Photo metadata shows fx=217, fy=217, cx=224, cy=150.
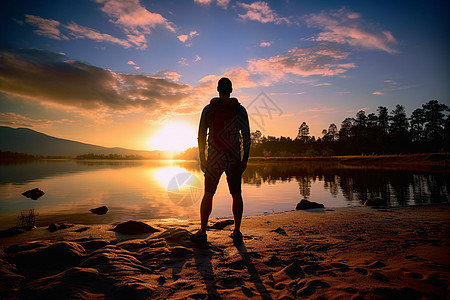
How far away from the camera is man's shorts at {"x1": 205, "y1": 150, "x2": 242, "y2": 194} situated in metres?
4.31

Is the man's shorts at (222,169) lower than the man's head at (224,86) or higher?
lower

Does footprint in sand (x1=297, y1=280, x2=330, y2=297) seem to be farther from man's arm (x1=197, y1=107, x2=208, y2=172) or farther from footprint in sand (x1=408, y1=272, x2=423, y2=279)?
man's arm (x1=197, y1=107, x2=208, y2=172)

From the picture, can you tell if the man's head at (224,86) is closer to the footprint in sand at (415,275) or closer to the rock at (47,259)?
the rock at (47,259)

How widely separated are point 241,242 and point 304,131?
130 metres

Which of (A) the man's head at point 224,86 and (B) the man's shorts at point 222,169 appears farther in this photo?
(A) the man's head at point 224,86

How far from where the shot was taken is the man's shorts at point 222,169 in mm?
4309

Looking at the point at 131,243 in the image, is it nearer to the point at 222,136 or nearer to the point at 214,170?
the point at 214,170

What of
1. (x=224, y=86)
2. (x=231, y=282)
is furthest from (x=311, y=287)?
(x=224, y=86)

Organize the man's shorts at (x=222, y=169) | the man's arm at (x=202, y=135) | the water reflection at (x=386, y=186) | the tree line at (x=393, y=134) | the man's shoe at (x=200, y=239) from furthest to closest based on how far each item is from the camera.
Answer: the tree line at (x=393, y=134)
the water reflection at (x=386, y=186)
the man's arm at (x=202, y=135)
the man's shorts at (x=222, y=169)
the man's shoe at (x=200, y=239)

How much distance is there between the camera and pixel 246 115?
458 centimetres

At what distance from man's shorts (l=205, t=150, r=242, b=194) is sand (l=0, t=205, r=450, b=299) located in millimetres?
1103

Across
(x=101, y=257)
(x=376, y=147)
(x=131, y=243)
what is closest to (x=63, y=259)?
(x=101, y=257)

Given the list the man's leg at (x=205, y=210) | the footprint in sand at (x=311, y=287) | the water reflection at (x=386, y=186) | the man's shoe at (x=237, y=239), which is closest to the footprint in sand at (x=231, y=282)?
the footprint in sand at (x=311, y=287)

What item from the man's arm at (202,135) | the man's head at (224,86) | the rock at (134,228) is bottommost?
the rock at (134,228)
